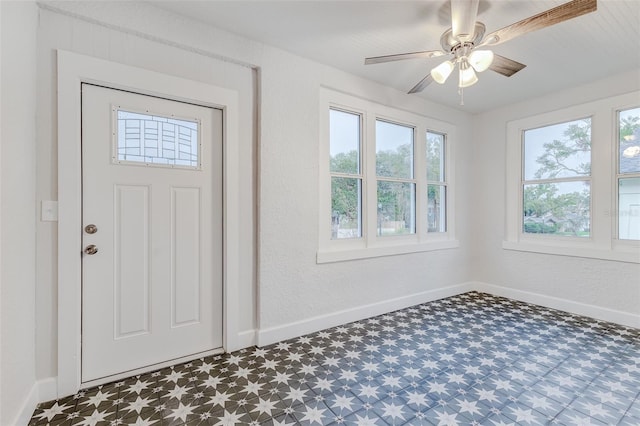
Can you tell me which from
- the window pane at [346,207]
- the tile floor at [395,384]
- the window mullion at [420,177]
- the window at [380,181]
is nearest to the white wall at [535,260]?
the tile floor at [395,384]

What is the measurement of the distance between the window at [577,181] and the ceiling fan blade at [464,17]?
8.10ft

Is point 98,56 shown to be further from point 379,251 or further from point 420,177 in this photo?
point 420,177

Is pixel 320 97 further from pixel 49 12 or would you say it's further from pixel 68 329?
pixel 68 329

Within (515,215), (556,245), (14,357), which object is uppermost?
(515,215)

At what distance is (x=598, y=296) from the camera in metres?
3.31

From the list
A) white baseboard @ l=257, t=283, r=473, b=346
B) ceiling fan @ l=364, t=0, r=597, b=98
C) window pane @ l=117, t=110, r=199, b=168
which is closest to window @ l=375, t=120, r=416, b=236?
white baseboard @ l=257, t=283, r=473, b=346

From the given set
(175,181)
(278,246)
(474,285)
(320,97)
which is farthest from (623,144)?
(175,181)

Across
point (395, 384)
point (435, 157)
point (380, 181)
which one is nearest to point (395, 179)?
point (380, 181)

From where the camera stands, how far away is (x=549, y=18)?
166cm

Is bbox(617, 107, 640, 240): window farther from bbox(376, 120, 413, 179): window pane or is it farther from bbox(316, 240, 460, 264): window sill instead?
bbox(376, 120, 413, 179): window pane

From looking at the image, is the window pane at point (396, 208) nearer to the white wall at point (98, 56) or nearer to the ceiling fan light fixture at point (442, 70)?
the ceiling fan light fixture at point (442, 70)

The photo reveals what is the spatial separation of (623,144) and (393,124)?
237cm

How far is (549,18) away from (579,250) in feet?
9.33

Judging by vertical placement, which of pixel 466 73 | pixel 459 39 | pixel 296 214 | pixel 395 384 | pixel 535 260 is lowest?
pixel 395 384
